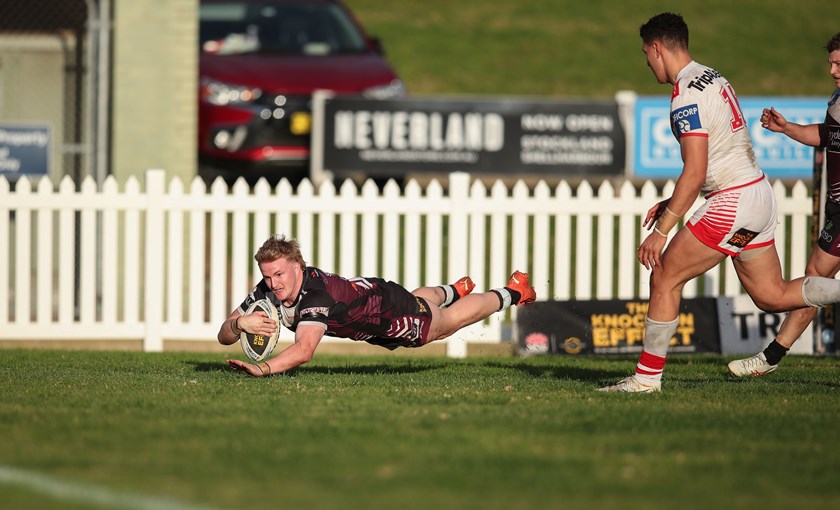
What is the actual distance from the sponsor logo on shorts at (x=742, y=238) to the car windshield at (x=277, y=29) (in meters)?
10.3

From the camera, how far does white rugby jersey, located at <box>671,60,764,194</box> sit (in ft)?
22.1

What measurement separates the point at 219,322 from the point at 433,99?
19.3 ft

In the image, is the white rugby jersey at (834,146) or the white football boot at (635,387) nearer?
the white football boot at (635,387)

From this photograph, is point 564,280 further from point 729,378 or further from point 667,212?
point 667,212

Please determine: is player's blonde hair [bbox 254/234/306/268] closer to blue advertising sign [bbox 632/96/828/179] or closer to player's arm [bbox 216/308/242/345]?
player's arm [bbox 216/308/242/345]

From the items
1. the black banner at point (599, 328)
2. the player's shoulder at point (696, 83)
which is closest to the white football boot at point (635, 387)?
the player's shoulder at point (696, 83)

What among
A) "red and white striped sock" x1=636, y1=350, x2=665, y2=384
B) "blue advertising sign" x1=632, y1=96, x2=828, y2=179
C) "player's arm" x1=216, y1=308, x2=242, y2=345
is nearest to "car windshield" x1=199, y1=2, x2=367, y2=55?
"blue advertising sign" x1=632, y1=96, x2=828, y2=179

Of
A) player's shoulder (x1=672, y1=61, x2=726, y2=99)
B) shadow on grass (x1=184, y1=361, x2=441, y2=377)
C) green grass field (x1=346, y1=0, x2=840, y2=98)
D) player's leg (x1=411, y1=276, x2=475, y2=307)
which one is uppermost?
green grass field (x1=346, y1=0, x2=840, y2=98)

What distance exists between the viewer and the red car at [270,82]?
1566cm

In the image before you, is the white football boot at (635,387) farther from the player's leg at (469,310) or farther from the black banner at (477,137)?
the black banner at (477,137)

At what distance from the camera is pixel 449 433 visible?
5715mm

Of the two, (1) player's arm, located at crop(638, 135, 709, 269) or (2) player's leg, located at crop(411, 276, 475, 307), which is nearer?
(1) player's arm, located at crop(638, 135, 709, 269)

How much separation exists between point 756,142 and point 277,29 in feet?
20.5

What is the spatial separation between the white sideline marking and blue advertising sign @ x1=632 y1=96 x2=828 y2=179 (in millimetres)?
11293
